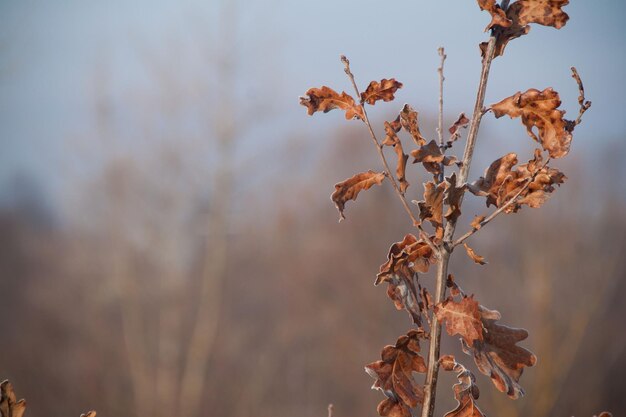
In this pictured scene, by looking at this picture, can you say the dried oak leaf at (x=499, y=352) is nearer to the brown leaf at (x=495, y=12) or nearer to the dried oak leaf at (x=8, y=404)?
the brown leaf at (x=495, y=12)

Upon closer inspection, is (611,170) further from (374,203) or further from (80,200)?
(80,200)

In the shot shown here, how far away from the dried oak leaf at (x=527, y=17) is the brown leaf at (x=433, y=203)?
16 cm

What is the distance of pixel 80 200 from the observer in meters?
11.0

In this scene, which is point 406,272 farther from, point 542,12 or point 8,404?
point 8,404

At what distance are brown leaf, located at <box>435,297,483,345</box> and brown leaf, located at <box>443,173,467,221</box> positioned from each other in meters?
0.09

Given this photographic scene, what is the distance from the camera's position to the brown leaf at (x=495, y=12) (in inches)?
25.7

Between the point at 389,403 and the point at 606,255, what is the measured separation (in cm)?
1078

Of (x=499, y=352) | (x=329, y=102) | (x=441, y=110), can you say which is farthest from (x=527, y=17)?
(x=499, y=352)

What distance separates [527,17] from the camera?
674 millimetres

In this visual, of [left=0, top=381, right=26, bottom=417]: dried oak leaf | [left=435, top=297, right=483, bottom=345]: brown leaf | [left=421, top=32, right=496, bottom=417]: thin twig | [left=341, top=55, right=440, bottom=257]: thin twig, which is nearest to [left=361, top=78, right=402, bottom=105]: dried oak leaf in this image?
[left=341, top=55, right=440, bottom=257]: thin twig

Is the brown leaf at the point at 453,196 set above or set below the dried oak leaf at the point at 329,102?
below

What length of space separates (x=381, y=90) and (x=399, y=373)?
0.33 m

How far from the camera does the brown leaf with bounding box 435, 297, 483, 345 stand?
0.65 meters

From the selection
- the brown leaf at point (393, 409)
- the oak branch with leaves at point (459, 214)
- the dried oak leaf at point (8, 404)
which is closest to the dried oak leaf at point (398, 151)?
the oak branch with leaves at point (459, 214)
